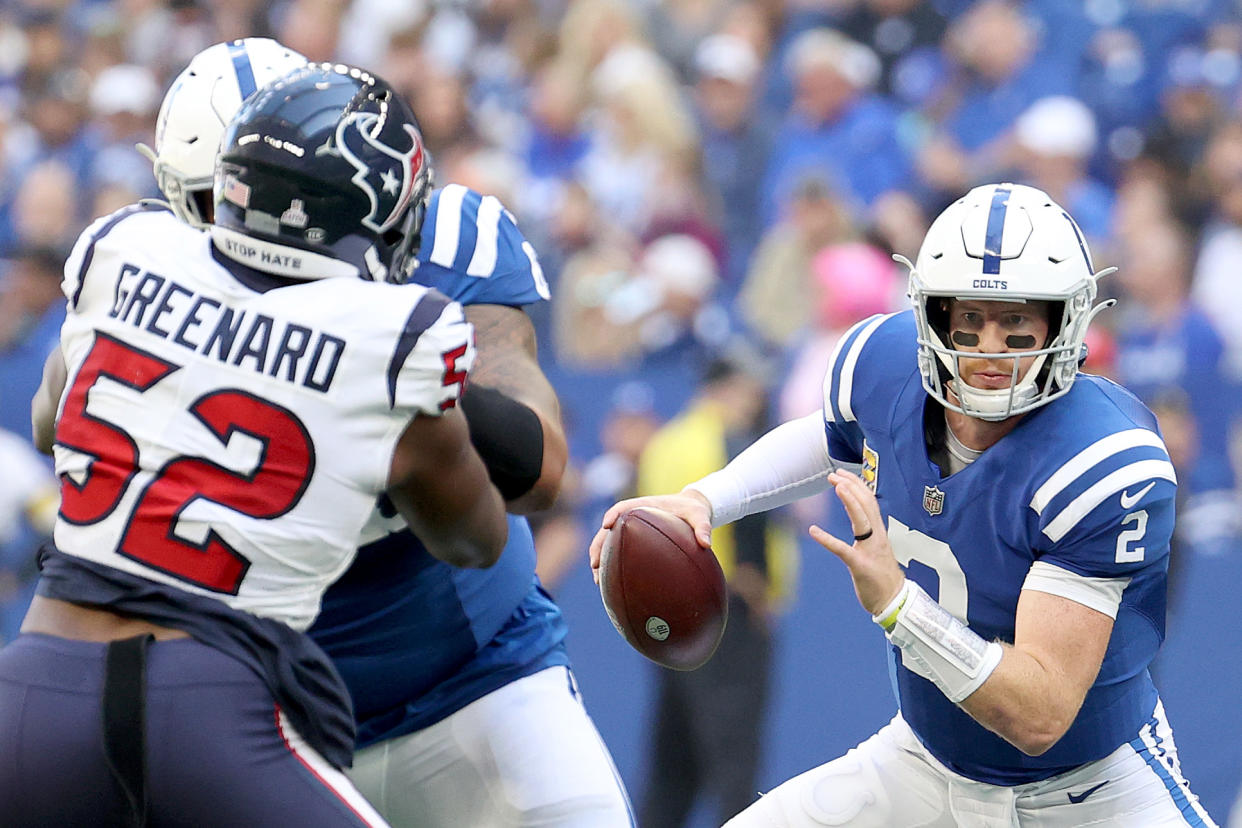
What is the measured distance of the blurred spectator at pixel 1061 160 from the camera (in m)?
6.33

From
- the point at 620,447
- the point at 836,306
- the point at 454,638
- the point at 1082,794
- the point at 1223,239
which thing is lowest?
the point at 620,447

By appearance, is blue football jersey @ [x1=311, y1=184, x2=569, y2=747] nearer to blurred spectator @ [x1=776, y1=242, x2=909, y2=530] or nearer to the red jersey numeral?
the red jersey numeral

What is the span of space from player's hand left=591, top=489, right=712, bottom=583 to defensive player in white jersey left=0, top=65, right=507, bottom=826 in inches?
31.4

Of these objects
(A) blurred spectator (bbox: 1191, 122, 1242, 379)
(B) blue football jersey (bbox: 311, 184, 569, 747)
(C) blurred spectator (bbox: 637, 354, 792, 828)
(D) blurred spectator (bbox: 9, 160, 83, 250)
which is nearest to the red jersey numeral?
(B) blue football jersey (bbox: 311, 184, 569, 747)

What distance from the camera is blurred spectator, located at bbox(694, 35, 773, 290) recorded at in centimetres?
691

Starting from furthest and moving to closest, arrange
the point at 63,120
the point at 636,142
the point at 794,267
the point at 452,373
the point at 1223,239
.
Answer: the point at 63,120 → the point at 636,142 → the point at 794,267 → the point at 1223,239 → the point at 452,373

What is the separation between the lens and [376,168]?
2422mm

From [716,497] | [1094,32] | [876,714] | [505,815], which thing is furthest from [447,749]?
[1094,32]

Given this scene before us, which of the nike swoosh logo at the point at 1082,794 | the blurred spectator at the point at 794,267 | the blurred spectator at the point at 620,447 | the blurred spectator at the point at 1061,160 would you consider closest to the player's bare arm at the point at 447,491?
the nike swoosh logo at the point at 1082,794

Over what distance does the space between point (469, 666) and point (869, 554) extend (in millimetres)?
853

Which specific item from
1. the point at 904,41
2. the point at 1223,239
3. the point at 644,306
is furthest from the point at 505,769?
the point at 904,41

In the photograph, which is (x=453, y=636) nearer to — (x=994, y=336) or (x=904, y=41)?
(x=994, y=336)

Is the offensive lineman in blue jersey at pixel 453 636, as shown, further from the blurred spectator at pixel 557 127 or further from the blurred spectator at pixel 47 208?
the blurred spectator at pixel 47 208

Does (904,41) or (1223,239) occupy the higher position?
(904,41)
